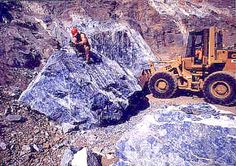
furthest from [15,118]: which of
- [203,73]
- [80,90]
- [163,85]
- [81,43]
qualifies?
[203,73]

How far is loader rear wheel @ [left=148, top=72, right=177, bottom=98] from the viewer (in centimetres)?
876

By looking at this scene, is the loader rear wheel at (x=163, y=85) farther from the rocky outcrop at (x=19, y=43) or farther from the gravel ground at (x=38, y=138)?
the rocky outcrop at (x=19, y=43)

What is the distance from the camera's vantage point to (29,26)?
1249cm

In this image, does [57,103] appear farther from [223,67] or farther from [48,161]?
[223,67]

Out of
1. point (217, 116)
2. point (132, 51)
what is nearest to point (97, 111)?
point (217, 116)

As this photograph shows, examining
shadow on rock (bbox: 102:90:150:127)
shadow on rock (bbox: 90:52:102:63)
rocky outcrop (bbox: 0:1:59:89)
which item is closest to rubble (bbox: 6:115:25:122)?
rocky outcrop (bbox: 0:1:59:89)

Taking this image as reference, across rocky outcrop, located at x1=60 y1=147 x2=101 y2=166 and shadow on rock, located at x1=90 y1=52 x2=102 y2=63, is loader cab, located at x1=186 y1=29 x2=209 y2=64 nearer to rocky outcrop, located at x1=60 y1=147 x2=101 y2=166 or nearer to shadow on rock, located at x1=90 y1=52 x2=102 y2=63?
shadow on rock, located at x1=90 y1=52 x2=102 y2=63

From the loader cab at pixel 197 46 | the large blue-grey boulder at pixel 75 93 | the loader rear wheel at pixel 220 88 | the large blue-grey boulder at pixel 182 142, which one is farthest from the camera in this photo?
the loader cab at pixel 197 46

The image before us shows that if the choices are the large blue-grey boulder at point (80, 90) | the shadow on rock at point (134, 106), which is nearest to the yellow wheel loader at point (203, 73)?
the shadow on rock at point (134, 106)

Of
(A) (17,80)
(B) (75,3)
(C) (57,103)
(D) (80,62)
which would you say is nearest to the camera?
(C) (57,103)

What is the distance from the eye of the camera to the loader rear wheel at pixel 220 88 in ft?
26.0

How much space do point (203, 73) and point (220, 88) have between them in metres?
0.76

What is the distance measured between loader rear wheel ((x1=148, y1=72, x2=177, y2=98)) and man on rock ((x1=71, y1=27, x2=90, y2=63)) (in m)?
2.51

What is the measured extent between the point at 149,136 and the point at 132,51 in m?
6.81
